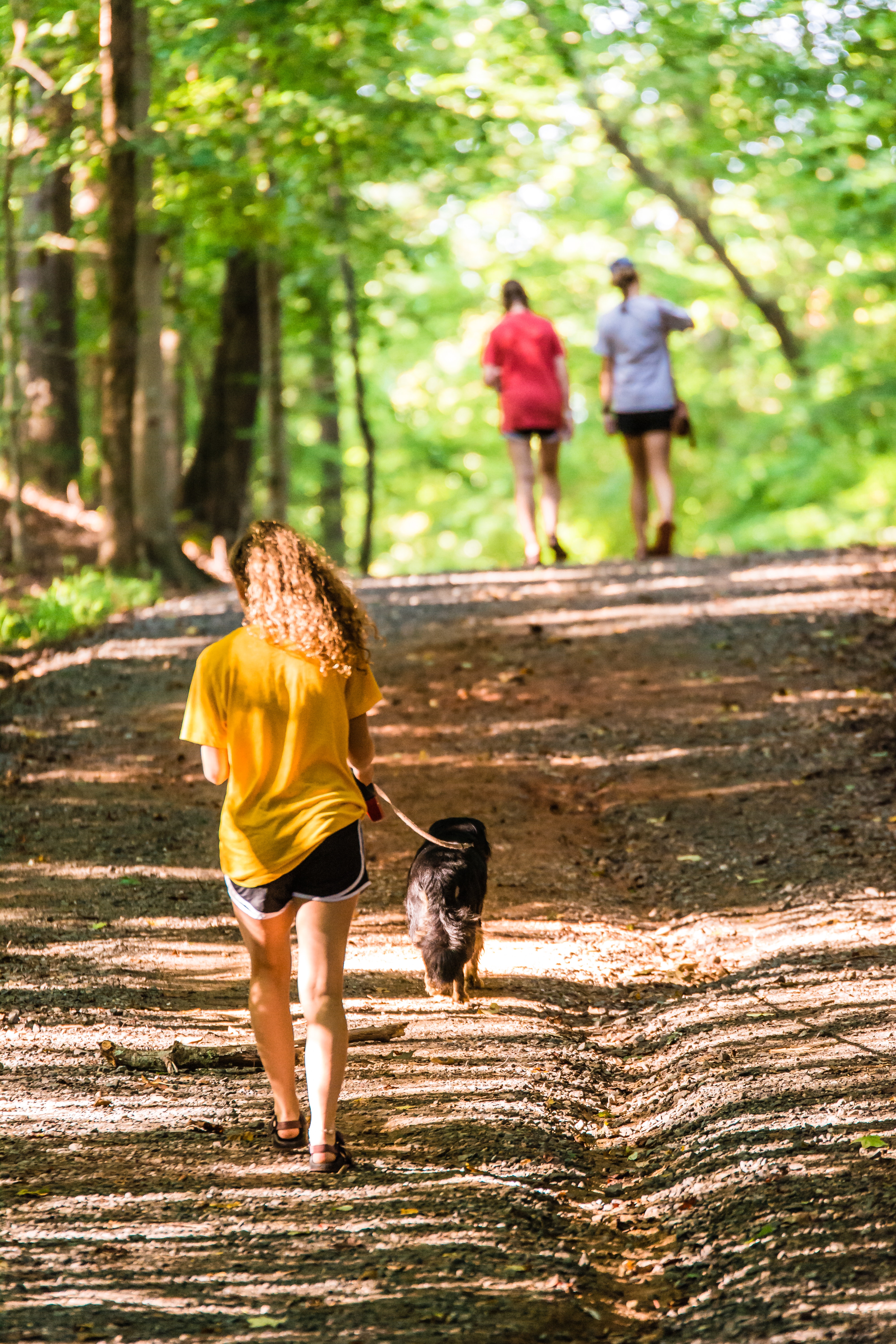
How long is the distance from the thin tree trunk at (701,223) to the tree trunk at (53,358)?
346 inches

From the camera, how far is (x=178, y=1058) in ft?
15.8

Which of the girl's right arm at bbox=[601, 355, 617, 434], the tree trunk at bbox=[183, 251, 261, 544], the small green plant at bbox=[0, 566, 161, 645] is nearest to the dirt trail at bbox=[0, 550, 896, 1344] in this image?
the small green plant at bbox=[0, 566, 161, 645]

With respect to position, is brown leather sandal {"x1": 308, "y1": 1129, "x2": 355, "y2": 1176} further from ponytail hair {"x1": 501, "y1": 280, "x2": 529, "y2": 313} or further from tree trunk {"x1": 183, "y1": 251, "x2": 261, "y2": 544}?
tree trunk {"x1": 183, "y1": 251, "x2": 261, "y2": 544}

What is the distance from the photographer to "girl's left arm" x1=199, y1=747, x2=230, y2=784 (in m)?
3.86

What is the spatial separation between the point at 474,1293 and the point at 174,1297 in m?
0.73

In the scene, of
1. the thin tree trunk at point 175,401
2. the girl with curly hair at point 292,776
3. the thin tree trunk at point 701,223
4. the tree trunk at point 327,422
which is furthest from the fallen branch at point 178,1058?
the thin tree trunk at point 701,223

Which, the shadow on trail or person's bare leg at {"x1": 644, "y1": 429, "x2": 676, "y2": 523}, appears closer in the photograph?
the shadow on trail

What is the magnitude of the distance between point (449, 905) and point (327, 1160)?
1412 mm

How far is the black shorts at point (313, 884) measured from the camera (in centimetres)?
384

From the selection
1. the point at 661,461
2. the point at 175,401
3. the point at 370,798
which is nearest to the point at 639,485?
the point at 661,461

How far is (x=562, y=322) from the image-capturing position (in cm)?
2936

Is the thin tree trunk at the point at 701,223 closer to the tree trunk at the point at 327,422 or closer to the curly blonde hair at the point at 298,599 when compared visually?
the tree trunk at the point at 327,422

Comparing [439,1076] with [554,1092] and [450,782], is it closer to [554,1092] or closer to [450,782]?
[554,1092]

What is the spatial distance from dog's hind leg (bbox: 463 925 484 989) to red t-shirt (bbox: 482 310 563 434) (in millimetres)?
7510
